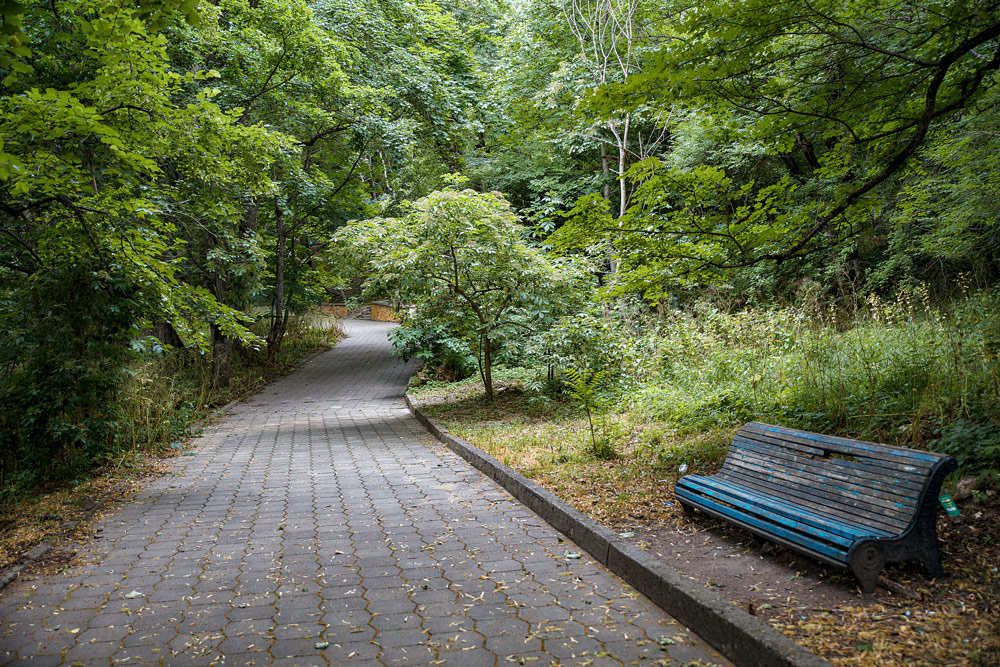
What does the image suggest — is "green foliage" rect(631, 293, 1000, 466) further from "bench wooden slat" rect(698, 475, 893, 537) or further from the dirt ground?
"bench wooden slat" rect(698, 475, 893, 537)

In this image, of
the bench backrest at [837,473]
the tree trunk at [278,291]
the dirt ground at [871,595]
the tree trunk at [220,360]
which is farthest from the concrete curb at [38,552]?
the tree trunk at [278,291]

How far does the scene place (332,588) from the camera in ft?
12.5

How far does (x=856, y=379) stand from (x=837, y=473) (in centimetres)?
246

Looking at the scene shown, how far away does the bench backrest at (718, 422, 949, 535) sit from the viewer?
10.7ft

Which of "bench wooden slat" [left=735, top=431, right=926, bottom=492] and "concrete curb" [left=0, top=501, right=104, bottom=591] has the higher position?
"bench wooden slat" [left=735, top=431, right=926, bottom=492]

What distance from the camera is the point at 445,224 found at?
975cm

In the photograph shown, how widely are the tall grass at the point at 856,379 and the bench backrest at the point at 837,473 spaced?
121 centimetres

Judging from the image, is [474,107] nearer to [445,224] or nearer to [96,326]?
[445,224]

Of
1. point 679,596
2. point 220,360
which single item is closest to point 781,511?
point 679,596

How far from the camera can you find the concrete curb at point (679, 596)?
267 centimetres

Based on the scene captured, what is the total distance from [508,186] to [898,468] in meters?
20.3

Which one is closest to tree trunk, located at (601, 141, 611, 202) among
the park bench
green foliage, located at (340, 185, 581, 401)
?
green foliage, located at (340, 185, 581, 401)

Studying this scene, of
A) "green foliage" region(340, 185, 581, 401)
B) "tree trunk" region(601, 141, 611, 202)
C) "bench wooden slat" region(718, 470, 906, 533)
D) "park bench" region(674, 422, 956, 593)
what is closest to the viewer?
"park bench" region(674, 422, 956, 593)

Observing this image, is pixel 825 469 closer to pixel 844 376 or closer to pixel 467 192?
pixel 844 376
